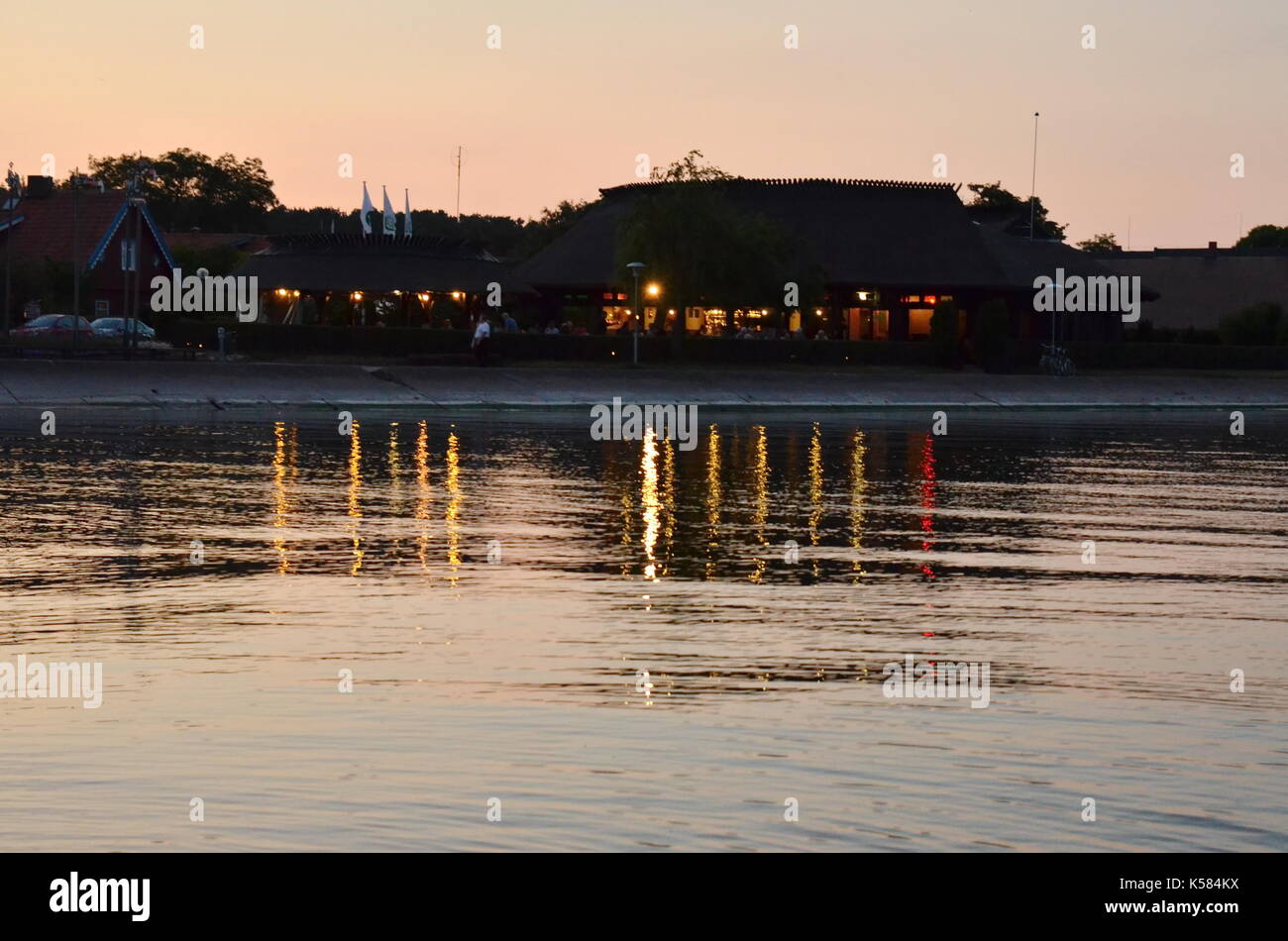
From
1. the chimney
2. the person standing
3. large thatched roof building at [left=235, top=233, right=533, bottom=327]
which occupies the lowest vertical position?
the person standing

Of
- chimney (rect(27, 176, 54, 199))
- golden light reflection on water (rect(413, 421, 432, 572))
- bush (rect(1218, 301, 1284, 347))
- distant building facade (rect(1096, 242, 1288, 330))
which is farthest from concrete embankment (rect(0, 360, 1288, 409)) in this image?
distant building facade (rect(1096, 242, 1288, 330))

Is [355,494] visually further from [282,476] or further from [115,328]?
[115,328]

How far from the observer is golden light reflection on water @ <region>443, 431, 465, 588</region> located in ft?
55.0

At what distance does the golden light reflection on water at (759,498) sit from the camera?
16.9 m

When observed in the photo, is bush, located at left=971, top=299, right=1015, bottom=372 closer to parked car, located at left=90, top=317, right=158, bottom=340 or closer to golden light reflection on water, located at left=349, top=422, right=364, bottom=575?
parked car, located at left=90, top=317, right=158, bottom=340

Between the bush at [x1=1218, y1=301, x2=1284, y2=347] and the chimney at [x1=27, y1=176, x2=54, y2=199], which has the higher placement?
the chimney at [x1=27, y1=176, x2=54, y2=199]

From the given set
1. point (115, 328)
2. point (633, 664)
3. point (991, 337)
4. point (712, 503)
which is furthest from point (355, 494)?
point (115, 328)

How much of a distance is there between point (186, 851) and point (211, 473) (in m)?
19.4

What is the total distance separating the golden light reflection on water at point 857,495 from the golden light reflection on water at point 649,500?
1.79m

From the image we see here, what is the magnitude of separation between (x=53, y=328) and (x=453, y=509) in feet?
163

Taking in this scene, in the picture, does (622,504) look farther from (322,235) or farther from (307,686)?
(322,235)

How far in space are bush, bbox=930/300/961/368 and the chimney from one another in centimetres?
5324
